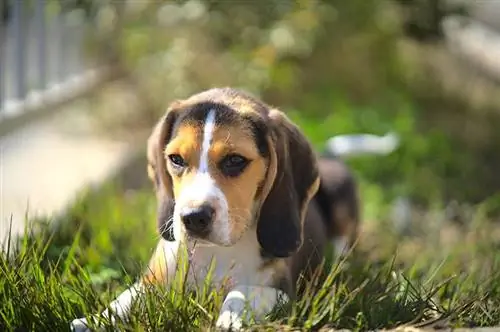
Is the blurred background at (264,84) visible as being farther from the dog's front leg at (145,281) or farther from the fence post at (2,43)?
the dog's front leg at (145,281)

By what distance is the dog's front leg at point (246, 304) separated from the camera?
125 inches

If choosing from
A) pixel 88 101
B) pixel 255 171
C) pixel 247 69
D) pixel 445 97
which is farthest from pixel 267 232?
pixel 445 97

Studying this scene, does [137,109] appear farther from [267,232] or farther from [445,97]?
[267,232]

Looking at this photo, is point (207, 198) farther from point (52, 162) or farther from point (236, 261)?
point (52, 162)

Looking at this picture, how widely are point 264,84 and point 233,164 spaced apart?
5.19 metres

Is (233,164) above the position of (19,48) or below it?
above

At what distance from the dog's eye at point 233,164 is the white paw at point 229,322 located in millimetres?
539

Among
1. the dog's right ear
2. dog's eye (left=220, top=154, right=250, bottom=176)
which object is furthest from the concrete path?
dog's eye (left=220, top=154, right=250, bottom=176)

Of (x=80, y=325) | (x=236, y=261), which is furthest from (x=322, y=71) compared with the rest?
(x=80, y=325)

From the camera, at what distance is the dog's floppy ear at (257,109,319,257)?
363 centimetres

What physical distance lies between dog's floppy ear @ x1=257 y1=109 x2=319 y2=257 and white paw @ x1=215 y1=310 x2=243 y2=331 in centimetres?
48

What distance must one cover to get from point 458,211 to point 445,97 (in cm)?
421

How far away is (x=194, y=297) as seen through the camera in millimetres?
3279

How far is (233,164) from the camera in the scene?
138 inches
